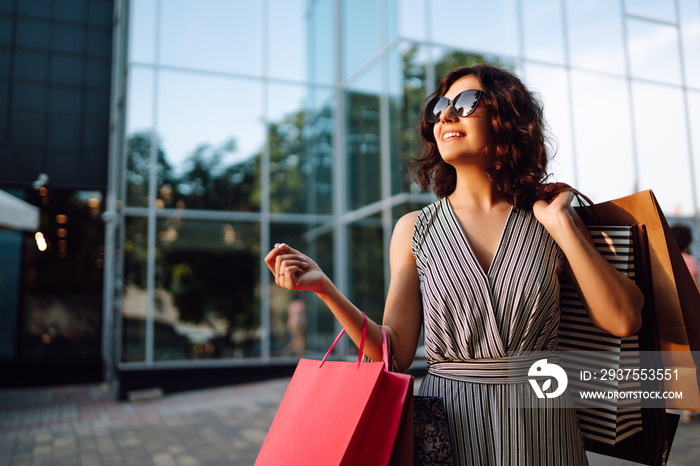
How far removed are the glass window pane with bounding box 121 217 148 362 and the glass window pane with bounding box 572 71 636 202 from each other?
744 centimetres

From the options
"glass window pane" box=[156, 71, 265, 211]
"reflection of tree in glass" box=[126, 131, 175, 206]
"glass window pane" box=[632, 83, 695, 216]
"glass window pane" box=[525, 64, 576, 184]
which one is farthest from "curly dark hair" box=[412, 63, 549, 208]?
"glass window pane" box=[156, 71, 265, 211]

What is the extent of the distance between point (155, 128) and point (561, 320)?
31.0ft

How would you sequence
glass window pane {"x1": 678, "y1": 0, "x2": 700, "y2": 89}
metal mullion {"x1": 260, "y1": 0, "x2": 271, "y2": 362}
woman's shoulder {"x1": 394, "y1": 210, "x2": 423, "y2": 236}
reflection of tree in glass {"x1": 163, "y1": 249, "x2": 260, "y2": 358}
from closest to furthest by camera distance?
woman's shoulder {"x1": 394, "y1": 210, "x2": 423, "y2": 236} → glass window pane {"x1": 678, "y1": 0, "x2": 700, "y2": 89} → reflection of tree in glass {"x1": 163, "y1": 249, "x2": 260, "y2": 358} → metal mullion {"x1": 260, "y1": 0, "x2": 271, "y2": 362}

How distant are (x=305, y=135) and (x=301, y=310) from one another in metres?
3.62

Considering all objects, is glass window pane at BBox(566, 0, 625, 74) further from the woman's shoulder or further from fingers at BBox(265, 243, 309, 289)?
fingers at BBox(265, 243, 309, 289)

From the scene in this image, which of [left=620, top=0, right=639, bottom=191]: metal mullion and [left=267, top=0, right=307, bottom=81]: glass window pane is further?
[left=267, top=0, right=307, bottom=81]: glass window pane

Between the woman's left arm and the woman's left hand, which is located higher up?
the woman's left hand

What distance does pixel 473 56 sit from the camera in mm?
9086

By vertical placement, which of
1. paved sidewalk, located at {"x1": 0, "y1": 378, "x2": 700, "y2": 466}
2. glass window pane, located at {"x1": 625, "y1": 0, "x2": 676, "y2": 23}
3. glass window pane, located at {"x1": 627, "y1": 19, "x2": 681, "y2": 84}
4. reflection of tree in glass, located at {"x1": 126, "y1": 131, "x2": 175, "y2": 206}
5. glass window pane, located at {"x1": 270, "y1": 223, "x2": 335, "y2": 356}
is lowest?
paved sidewalk, located at {"x1": 0, "y1": 378, "x2": 700, "y2": 466}

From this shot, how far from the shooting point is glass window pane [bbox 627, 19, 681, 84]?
9.45 metres

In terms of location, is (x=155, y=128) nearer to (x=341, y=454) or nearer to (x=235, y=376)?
(x=235, y=376)

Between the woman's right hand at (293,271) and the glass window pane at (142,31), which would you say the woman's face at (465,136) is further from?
the glass window pane at (142,31)

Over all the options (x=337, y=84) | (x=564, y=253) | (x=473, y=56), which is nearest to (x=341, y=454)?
(x=564, y=253)

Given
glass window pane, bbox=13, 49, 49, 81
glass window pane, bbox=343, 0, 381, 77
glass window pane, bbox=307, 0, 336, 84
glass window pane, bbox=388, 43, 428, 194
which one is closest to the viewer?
glass window pane, bbox=388, 43, 428, 194
